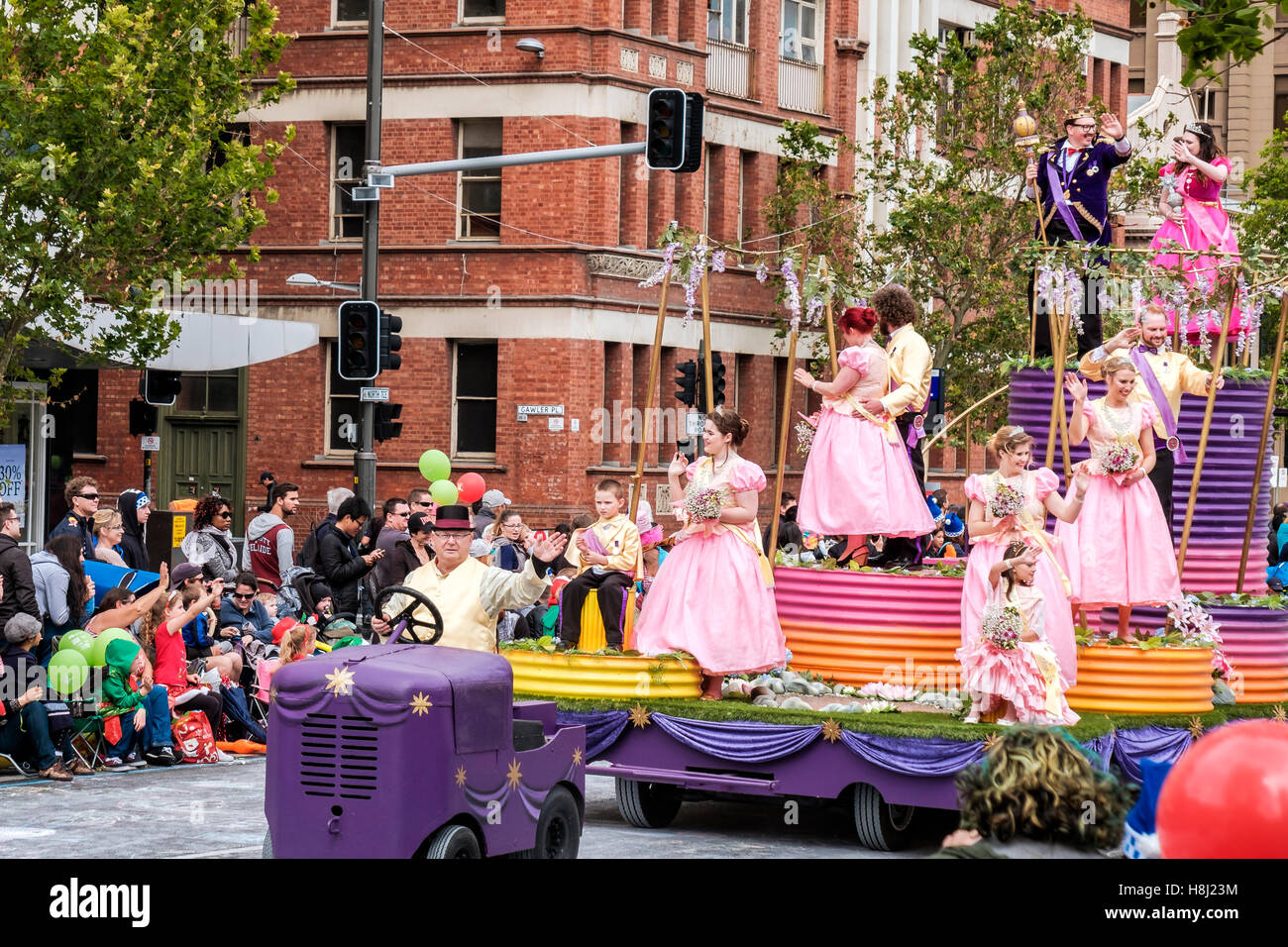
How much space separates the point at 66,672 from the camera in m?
14.6

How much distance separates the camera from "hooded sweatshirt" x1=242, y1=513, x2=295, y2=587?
19.6 m

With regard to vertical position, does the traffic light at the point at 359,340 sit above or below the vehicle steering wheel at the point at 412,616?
above

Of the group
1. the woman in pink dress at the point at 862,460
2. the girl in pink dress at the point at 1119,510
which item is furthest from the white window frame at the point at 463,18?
the girl in pink dress at the point at 1119,510

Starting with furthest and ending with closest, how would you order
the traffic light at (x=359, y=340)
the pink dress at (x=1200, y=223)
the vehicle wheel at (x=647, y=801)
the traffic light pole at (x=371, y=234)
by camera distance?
the traffic light pole at (x=371, y=234) → the traffic light at (x=359, y=340) → the pink dress at (x=1200, y=223) → the vehicle wheel at (x=647, y=801)

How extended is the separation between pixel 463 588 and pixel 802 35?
31092 mm

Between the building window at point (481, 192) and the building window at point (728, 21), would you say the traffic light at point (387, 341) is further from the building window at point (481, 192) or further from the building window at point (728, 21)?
the building window at point (728, 21)

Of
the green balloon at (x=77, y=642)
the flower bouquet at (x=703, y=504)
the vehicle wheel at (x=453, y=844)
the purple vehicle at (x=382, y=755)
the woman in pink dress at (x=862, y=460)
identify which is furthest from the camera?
the green balloon at (x=77, y=642)

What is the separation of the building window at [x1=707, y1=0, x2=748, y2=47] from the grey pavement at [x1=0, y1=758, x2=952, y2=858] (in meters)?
23.9

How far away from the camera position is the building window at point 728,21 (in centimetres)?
3722

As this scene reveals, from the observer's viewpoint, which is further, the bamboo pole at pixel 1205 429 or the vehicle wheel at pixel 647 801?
the bamboo pole at pixel 1205 429


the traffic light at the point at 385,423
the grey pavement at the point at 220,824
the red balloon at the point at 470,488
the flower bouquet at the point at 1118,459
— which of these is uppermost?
the traffic light at the point at 385,423

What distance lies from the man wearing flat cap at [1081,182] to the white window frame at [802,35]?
2342 centimetres

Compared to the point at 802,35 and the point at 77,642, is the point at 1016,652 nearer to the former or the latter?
the point at 77,642

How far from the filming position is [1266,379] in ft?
52.0
